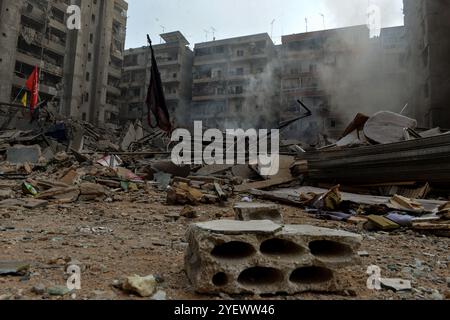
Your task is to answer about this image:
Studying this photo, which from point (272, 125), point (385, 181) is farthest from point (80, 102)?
point (385, 181)

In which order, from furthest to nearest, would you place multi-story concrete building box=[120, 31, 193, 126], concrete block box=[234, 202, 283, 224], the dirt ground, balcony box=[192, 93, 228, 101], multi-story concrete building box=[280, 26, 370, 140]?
multi-story concrete building box=[120, 31, 193, 126], balcony box=[192, 93, 228, 101], multi-story concrete building box=[280, 26, 370, 140], concrete block box=[234, 202, 283, 224], the dirt ground

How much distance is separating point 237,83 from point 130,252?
3908cm

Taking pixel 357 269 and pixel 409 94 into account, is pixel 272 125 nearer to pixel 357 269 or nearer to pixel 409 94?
pixel 409 94

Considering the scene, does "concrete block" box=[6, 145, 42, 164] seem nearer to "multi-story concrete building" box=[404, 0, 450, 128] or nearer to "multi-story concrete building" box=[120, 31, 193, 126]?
"multi-story concrete building" box=[404, 0, 450, 128]

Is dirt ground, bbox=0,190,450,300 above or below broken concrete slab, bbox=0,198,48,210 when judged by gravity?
below

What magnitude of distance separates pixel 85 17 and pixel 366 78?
29642 mm

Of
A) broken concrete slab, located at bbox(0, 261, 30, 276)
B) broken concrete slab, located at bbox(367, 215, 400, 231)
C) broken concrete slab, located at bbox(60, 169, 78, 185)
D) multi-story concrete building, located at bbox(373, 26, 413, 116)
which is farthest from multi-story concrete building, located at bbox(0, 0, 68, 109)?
multi-story concrete building, located at bbox(373, 26, 413, 116)

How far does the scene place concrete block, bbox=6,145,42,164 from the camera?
41.4 feet

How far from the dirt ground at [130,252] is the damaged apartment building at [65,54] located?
27.2 meters

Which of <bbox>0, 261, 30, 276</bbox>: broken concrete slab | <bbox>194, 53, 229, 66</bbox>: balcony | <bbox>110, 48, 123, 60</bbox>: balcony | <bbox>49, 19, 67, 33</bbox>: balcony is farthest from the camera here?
<bbox>194, 53, 229, 66</bbox>: balcony

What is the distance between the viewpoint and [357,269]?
2344 millimetres

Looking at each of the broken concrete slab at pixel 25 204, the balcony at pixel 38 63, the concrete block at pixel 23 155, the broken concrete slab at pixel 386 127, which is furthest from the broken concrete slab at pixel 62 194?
the balcony at pixel 38 63

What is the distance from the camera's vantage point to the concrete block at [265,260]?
1.72m

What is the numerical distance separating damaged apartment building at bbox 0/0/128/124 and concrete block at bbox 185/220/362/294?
30130 mm
